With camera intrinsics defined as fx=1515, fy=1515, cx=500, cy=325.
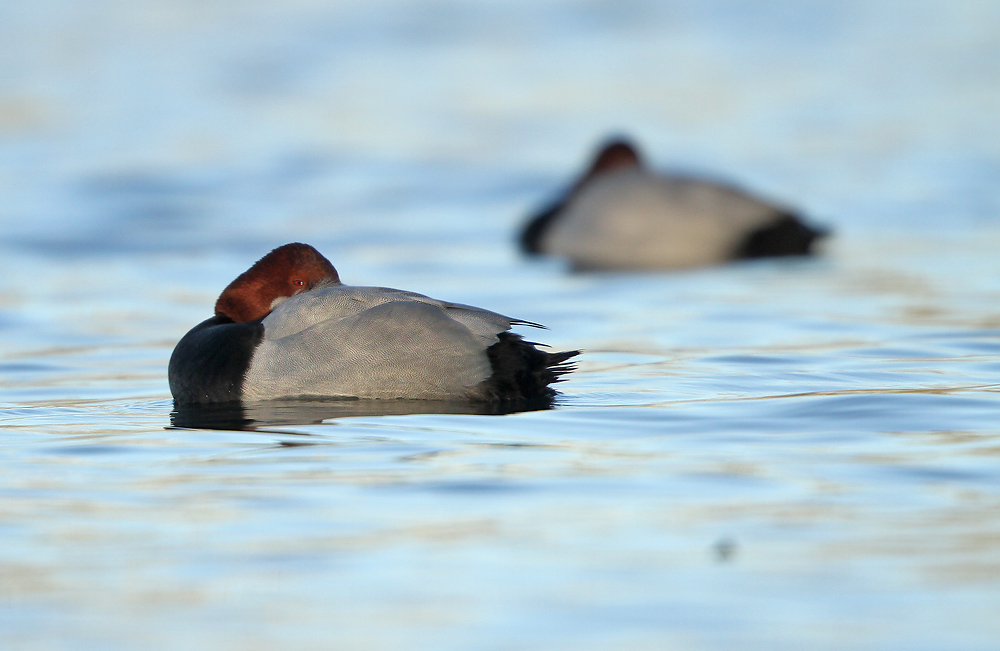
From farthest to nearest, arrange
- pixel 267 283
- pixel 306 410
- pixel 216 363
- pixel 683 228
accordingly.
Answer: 1. pixel 683 228
2. pixel 267 283
3. pixel 216 363
4. pixel 306 410

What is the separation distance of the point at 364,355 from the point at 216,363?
59 cm

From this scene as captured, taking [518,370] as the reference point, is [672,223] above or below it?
above

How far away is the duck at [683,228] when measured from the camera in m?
11.6

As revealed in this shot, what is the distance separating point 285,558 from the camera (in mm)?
3631

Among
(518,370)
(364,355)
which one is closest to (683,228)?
(518,370)

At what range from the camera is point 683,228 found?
11555mm

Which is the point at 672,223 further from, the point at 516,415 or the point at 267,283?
the point at 516,415

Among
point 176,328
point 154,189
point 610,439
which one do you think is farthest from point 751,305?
point 154,189

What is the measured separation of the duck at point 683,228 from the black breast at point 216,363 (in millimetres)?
5810

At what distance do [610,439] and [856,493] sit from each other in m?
1.09

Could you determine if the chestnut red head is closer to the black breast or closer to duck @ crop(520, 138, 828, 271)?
the black breast

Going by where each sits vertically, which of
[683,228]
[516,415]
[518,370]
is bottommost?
[516,415]

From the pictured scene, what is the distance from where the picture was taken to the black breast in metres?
5.79

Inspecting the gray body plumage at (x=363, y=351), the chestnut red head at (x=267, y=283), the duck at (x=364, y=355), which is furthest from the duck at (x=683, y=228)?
the gray body plumage at (x=363, y=351)
